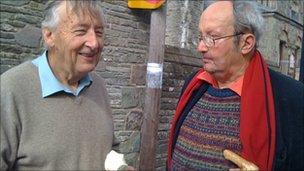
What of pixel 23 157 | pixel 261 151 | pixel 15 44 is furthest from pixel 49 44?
pixel 15 44

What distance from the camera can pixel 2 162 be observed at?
1616 millimetres

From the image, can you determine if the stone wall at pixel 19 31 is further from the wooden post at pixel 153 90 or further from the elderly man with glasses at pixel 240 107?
the elderly man with glasses at pixel 240 107

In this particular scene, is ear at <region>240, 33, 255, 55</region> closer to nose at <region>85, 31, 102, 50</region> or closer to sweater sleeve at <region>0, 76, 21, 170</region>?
nose at <region>85, 31, 102, 50</region>

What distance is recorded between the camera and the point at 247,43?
2.19 meters

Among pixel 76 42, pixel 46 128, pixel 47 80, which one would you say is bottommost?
pixel 46 128

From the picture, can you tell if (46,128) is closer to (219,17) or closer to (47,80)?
(47,80)

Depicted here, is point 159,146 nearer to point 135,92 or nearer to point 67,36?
point 135,92

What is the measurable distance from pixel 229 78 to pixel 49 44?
3.35 ft

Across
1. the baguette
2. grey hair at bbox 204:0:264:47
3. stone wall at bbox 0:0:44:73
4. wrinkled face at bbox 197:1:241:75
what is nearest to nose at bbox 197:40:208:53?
wrinkled face at bbox 197:1:241:75

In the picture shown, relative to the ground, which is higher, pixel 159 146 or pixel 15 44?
pixel 15 44

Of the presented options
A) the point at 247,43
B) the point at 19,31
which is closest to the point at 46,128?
the point at 247,43

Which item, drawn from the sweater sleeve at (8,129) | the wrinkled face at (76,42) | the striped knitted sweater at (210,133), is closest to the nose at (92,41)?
the wrinkled face at (76,42)

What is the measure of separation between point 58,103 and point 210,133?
861 mm

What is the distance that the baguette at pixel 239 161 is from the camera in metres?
1.77
